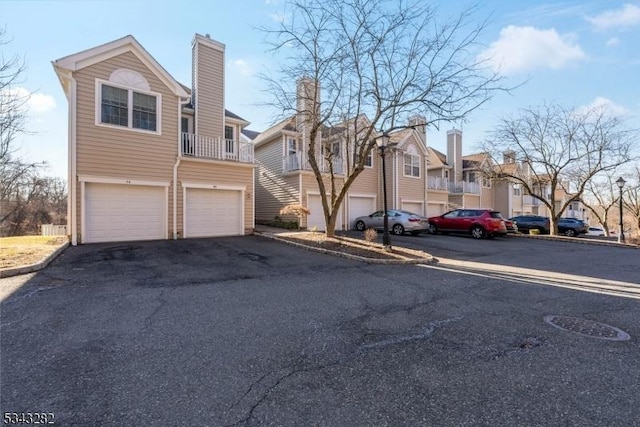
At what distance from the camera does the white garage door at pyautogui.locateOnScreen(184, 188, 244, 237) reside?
14133mm

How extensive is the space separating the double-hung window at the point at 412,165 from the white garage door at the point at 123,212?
16.5m

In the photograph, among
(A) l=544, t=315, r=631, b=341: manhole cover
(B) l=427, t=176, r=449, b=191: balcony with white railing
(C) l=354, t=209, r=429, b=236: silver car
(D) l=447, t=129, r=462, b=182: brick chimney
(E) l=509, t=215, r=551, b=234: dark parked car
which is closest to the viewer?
(A) l=544, t=315, r=631, b=341: manhole cover

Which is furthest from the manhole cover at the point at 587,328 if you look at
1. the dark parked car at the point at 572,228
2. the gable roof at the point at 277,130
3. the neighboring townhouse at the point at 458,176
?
the neighboring townhouse at the point at 458,176

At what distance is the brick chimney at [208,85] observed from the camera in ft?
49.8

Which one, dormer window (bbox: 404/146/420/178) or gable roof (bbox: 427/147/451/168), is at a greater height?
gable roof (bbox: 427/147/451/168)

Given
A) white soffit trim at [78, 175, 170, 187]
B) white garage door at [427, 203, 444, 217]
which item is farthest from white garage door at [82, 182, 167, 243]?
white garage door at [427, 203, 444, 217]

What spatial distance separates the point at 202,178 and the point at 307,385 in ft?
41.6

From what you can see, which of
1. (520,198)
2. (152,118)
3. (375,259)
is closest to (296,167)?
(152,118)

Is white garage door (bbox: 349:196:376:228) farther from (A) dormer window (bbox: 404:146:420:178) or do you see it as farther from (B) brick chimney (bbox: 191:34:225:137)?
(B) brick chimney (bbox: 191:34:225:137)

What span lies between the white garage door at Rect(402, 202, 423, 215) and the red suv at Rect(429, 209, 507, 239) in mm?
3419

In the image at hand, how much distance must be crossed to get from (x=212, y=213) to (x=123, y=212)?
3.42 metres

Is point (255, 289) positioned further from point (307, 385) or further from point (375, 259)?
point (375, 259)

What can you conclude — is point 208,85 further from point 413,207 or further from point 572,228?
point 572,228

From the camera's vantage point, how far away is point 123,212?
12555 mm
